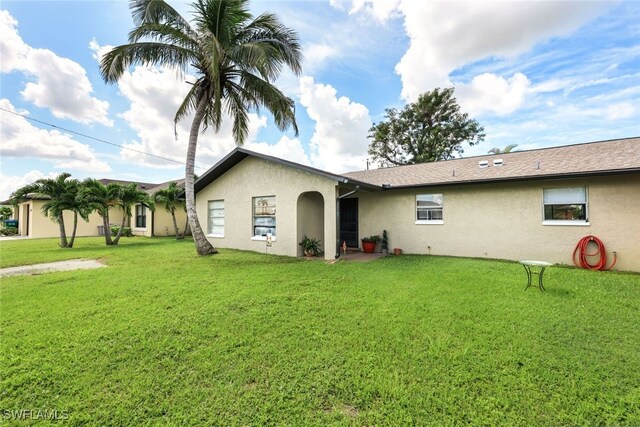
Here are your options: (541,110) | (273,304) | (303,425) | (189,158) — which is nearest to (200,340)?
(273,304)

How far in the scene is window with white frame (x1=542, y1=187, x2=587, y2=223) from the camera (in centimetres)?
831

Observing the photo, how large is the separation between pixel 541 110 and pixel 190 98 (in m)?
17.9

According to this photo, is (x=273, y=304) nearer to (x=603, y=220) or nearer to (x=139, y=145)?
(x=603, y=220)

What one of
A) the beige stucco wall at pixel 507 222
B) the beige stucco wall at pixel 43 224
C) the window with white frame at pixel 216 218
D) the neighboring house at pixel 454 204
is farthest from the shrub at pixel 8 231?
the beige stucco wall at pixel 507 222

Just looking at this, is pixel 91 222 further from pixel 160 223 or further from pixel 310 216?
pixel 310 216

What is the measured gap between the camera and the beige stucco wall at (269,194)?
31.7 feet

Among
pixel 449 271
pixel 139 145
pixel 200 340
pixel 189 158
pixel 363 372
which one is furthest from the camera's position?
pixel 139 145

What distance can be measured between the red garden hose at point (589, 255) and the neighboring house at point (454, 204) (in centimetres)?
16

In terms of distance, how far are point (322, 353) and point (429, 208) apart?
29.7ft

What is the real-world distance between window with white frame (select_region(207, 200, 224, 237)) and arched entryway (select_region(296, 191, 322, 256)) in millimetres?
5103

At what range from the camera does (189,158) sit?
1071 cm

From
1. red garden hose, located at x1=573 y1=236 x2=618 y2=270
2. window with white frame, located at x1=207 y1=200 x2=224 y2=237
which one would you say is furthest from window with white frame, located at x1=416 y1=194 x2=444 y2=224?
window with white frame, located at x1=207 y1=200 x2=224 y2=237

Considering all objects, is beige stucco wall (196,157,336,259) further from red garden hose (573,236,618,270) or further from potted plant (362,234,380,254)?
red garden hose (573,236,618,270)

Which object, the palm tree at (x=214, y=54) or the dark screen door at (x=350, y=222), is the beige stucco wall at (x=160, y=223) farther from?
the dark screen door at (x=350, y=222)
